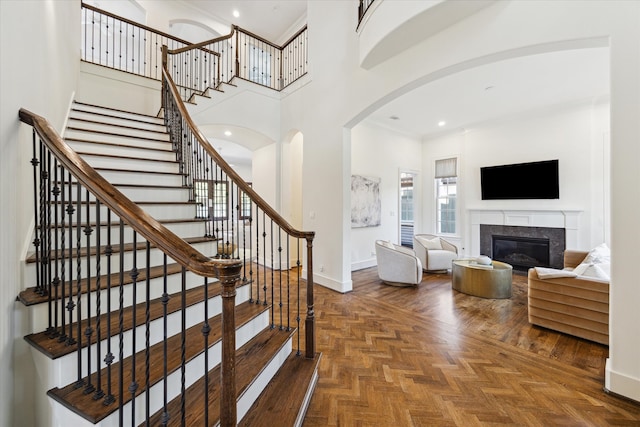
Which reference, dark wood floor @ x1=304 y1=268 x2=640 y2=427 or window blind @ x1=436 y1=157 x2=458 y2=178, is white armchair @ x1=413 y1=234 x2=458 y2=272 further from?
window blind @ x1=436 y1=157 x2=458 y2=178

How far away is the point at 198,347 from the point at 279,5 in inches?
309

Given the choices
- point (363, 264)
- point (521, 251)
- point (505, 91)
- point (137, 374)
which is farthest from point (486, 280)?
point (137, 374)

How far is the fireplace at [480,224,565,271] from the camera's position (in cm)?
514

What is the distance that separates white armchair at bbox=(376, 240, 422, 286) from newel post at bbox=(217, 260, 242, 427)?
382 centimetres

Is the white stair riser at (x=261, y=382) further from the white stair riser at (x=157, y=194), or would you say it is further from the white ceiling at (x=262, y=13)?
the white ceiling at (x=262, y=13)

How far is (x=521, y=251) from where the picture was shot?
18.4ft

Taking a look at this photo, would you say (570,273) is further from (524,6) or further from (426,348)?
(524,6)

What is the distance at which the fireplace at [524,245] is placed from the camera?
16.9 feet

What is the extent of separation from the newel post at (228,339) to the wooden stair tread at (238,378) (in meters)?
0.34

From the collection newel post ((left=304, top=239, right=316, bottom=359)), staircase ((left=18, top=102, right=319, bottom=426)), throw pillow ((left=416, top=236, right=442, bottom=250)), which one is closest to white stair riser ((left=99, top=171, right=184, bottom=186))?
staircase ((left=18, top=102, right=319, bottom=426))

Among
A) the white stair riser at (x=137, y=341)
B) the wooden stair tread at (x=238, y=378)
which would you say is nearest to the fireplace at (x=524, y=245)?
the wooden stair tread at (x=238, y=378)

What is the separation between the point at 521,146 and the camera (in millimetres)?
5629

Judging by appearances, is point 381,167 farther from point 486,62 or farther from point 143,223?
point 143,223

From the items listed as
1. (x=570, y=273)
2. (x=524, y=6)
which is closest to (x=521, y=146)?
(x=570, y=273)
